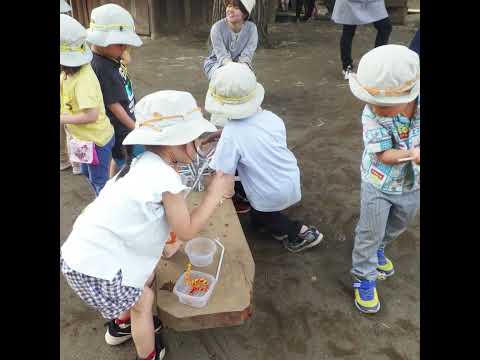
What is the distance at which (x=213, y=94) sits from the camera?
2209 millimetres

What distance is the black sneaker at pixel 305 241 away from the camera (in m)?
2.69

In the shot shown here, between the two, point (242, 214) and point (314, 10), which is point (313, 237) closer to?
point (242, 214)

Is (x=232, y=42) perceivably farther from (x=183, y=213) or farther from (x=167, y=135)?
(x=183, y=213)

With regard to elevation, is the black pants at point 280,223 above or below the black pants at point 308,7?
below

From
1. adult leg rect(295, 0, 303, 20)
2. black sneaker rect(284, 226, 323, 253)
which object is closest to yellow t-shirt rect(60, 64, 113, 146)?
black sneaker rect(284, 226, 323, 253)

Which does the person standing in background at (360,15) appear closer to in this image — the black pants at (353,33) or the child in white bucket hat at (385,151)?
the black pants at (353,33)

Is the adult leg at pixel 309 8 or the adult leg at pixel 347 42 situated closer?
the adult leg at pixel 347 42

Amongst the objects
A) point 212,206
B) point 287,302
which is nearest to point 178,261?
point 212,206

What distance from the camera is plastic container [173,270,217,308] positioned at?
1824 millimetres

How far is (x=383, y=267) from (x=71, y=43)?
2.17 meters

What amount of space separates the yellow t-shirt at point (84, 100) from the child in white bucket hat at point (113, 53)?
0.38ft

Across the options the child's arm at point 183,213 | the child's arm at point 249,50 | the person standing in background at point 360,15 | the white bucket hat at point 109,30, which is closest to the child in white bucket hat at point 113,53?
the white bucket hat at point 109,30

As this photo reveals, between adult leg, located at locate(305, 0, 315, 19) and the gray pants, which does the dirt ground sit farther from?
adult leg, located at locate(305, 0, 315, 19)
